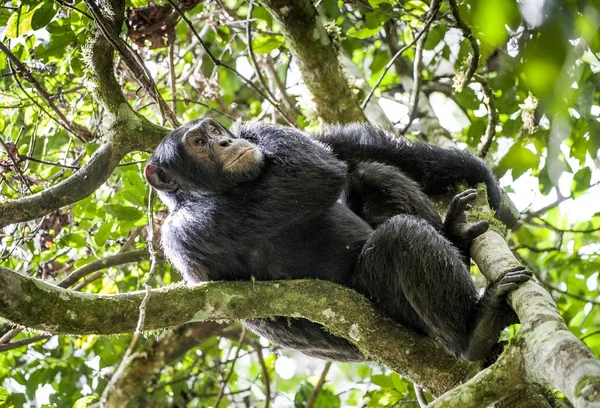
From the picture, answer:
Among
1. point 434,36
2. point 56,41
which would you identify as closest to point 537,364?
point 56,41

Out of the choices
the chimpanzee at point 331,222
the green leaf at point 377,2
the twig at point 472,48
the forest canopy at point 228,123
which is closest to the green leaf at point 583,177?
the forest canopy at point 228,123

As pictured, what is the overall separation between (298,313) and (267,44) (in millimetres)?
3591

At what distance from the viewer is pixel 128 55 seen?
205 inches

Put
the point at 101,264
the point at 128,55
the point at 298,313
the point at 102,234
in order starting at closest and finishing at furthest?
the point at 298,313, the point at 128,55, the point at 101,264, the point at 102,234

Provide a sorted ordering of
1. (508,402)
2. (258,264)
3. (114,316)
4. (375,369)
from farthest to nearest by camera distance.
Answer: (375,369) → (258,264) → (114,316) → (508,402)

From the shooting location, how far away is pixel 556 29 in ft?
4.17

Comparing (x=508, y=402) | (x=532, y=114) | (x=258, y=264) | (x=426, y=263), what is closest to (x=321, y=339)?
(x=258, y=264)

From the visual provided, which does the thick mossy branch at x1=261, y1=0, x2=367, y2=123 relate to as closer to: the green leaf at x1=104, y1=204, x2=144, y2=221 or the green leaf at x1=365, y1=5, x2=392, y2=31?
the green leaf at x1=365, y1=5, x2=392, y2=31

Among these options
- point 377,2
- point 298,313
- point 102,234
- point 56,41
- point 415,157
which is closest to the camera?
point 298,313

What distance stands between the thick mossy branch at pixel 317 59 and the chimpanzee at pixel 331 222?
79cm

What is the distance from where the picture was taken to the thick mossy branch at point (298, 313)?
3.82 meters

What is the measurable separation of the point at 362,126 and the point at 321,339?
1918 millimetres

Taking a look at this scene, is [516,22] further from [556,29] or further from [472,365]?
[472,365]

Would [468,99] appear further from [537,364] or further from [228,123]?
[537,364]
